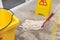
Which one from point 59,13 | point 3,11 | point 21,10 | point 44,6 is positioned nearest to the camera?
point 3,11

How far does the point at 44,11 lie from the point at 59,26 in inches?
11.7

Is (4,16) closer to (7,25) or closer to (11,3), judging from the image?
(7,25)

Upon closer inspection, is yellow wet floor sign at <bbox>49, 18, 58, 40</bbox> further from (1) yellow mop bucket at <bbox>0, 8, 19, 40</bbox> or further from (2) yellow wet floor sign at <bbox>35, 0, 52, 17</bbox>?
(1) yellow mop bucket at <bbox>0, 8, 19, 40</bbox>

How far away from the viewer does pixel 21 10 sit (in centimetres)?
191

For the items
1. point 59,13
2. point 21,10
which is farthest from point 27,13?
point 59,13

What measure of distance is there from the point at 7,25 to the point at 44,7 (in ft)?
2.78

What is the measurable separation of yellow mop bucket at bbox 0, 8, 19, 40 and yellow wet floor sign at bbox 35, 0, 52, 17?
689 mm

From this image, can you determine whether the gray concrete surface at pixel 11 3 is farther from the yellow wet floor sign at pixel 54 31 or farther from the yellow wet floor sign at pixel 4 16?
the yellow wet floor sign at pixel 4 16

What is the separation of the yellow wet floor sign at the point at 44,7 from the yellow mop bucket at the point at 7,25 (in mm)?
689

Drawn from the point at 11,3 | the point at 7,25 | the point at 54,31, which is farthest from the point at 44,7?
the point at 7,25

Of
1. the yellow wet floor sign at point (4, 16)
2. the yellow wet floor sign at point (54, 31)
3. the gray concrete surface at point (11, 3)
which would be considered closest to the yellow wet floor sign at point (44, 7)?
the yellow wet floor sign at point (54, 31)

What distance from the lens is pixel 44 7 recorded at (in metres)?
1.76

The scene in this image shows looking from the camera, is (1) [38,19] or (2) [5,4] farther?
(2) [5,4]

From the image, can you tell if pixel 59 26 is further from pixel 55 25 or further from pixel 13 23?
pixel 13 23
